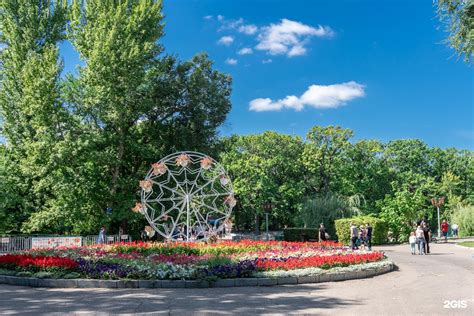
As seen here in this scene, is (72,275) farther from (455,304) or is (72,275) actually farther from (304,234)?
(304,234)

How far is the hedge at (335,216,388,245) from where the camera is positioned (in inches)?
1232

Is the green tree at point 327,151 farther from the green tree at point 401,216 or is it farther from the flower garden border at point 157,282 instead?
the flower garden border at point 157,282

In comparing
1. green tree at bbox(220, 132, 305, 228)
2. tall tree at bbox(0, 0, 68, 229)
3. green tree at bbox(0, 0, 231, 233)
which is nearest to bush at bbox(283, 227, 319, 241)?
green tree at bbox(0, 0, 231, 233)

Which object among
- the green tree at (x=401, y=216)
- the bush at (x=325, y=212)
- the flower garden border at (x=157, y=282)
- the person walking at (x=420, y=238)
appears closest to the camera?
the flower garden border at (x=157, y=282)

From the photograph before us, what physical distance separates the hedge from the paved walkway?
17851 mm

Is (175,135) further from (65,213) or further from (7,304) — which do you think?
(7,304)

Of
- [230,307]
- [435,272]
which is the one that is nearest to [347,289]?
[230,307]

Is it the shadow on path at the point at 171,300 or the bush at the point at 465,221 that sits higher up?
the bush at the point at 465,221

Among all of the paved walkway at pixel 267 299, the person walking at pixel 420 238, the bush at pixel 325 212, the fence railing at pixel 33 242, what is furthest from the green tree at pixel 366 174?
the paved walkway at pixel 267 299

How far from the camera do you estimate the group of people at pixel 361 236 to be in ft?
77.1

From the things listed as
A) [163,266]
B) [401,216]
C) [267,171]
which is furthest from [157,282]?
[267,171]

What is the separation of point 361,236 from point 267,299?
16.4 metres

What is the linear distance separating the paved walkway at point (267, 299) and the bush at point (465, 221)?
96.3 feet

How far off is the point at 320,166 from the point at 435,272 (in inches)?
1358
